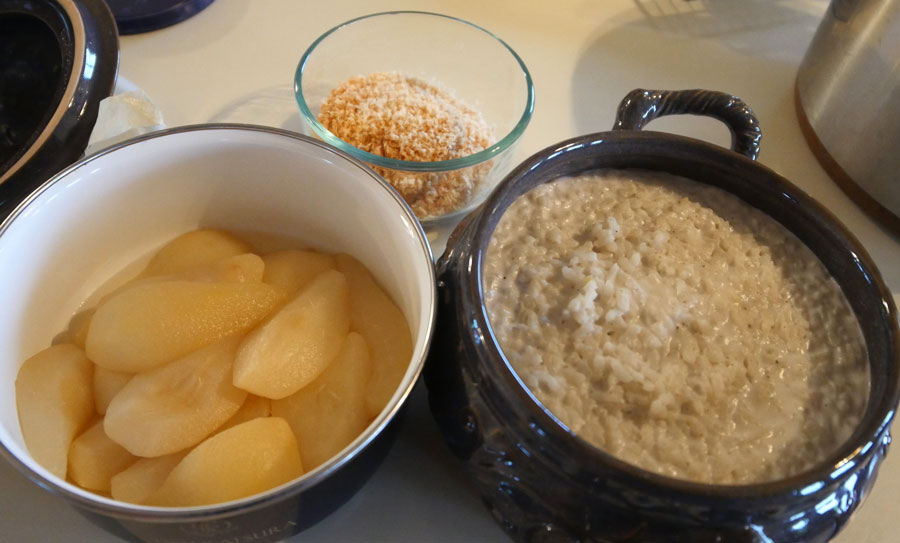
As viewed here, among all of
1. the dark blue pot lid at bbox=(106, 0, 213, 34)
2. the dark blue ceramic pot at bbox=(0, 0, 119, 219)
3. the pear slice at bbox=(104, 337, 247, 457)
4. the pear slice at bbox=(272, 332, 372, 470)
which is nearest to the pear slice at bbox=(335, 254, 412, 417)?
the pear slice at bbox=(272, 332, 372, 470)

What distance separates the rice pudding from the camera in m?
0.49

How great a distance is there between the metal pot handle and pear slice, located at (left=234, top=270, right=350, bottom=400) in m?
0.33

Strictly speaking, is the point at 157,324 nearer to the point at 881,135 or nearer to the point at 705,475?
the point at 705,475

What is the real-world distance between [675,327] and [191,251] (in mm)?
483

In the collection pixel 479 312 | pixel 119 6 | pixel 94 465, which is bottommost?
pixel 94 465

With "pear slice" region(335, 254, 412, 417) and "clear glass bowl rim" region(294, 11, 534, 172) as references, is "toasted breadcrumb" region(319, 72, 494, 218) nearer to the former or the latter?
"clear glass bowl rim" region(294, 11, 534, 172)

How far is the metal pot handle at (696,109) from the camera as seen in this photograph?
2.16 ft

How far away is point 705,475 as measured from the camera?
18.6 inches

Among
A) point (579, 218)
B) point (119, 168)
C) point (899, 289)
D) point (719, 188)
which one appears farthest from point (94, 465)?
point (899, 289)

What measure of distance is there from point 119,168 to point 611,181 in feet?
1.55

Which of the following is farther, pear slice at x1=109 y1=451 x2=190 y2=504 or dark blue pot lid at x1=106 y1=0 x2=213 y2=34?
dark blue pot lid at x1=106 y1=0 x2=213 y2=34

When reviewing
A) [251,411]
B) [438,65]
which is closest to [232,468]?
[251,411]

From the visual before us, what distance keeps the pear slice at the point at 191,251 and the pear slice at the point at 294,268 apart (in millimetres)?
45

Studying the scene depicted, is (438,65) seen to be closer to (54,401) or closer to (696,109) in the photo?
(696,109)
